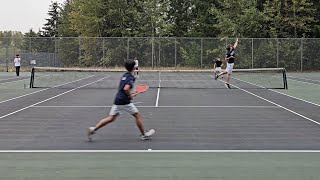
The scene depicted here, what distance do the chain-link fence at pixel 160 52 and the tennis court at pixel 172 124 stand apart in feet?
90.2

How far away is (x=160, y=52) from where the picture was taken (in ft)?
146

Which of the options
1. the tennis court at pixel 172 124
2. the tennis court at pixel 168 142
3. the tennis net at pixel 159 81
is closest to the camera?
the tennis court at pixel 168 142

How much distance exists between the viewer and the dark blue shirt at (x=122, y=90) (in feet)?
27.6

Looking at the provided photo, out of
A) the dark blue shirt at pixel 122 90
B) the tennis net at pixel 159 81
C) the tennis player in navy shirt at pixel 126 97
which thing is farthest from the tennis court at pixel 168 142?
the tennis net at pixel 159 81

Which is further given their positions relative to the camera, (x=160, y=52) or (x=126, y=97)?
(x=160, y=52)

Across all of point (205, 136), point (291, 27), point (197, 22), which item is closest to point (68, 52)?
point (197, 22)

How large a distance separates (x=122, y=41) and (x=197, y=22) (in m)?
11.9

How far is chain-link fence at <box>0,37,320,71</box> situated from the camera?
4400cm

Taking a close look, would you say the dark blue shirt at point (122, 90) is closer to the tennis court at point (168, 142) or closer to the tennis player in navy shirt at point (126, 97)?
the tennis player in navy shirt at point (126, 97)

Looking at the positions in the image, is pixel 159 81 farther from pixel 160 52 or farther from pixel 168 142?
pixel 168 142

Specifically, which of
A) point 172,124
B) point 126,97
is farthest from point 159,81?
point 126,97

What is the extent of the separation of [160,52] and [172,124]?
3406 cm

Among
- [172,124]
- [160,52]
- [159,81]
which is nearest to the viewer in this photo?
[172,124]

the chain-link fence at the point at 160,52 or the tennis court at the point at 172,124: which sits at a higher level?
the chain-link fence at the point at 160,52
